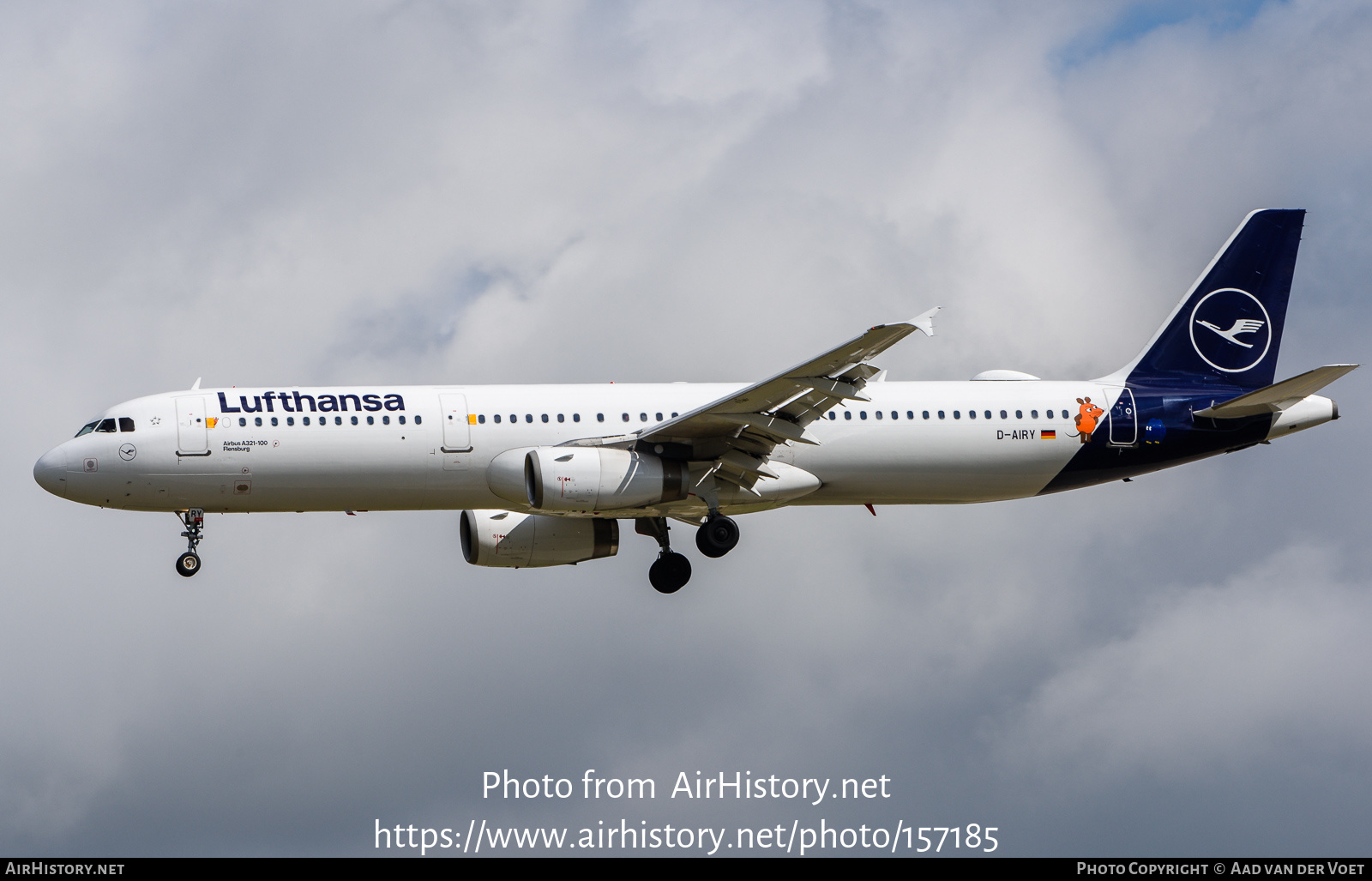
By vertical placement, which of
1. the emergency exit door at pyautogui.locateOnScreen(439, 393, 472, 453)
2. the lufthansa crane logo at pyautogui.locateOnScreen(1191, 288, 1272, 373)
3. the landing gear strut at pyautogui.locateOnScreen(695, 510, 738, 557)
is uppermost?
the lufthansa crane logo at pyautogui.locateOnScreen(1191, 288, 1272, 373)

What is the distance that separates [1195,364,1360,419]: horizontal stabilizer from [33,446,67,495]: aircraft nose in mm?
26374

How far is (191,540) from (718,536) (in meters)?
11.8

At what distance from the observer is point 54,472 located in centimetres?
3644

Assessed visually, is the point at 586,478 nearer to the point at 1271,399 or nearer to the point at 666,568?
the point at 666,568

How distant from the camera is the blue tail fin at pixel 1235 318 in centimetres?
4188

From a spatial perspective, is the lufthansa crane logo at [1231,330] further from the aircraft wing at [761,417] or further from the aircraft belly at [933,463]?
the aircraft wing at [761,417]

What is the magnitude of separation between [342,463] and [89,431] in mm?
5807

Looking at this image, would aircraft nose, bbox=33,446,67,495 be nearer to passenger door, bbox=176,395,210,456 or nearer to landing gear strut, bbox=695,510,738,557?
passenger door, bbox=176,395,210,456

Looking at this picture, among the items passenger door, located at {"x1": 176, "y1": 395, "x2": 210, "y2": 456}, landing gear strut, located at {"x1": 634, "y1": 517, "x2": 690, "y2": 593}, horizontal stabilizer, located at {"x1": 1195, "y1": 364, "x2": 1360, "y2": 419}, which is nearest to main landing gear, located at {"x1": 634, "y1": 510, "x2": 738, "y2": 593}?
landing gear strut, located at {"x1": 634, "y1": 517, "x2": 690, "y2": 593}

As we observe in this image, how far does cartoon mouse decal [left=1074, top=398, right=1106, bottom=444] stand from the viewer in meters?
39.6

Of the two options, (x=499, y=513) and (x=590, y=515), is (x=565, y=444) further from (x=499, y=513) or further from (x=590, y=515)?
(x=499, y=513)

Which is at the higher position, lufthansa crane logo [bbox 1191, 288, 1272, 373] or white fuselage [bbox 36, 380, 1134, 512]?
lufthansa crane logo [bbox 1191, 288, 1272, 373]

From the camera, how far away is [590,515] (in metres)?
36.5

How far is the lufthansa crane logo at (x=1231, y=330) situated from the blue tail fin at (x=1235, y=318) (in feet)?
0.07
